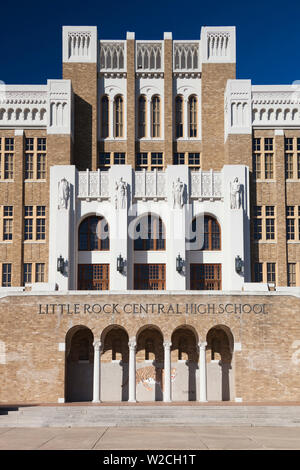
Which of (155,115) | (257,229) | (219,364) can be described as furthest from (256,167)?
(219,364)

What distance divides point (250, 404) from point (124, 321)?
8779mm

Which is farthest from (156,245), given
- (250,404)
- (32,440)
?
(32,440)

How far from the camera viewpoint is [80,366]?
43.0 metres

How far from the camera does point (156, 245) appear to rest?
4709 cm

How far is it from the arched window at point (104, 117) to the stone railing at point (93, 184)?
5.76 m

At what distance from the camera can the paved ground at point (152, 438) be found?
24594 mm

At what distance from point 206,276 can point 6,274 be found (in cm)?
1450

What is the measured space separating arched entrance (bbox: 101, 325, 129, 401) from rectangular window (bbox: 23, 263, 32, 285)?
8640mm

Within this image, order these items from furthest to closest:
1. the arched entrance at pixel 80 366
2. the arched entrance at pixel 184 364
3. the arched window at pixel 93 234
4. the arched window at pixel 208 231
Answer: the arched window at pixel 208 231 < the arched window at pixel 93 234 < the arched entrance at pixel 184 364 < the arched entrance at pixel 80 366

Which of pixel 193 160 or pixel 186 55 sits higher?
pixel 186 55

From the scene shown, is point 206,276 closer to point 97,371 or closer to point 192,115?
point 97,371

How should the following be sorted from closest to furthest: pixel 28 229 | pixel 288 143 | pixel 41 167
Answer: pixel 28 229, pixel 41 167, pixel 288 143

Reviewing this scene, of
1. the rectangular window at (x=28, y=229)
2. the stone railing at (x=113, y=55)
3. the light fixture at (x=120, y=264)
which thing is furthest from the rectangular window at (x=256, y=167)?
the rectangular window at (x=28, y=229)

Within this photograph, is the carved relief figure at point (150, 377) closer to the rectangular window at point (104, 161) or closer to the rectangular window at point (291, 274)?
the rectangular window at point (291, 274)
